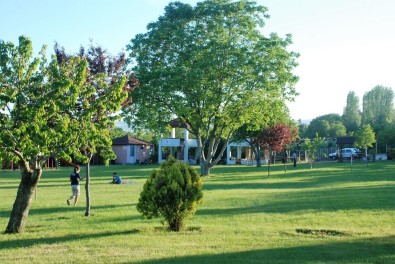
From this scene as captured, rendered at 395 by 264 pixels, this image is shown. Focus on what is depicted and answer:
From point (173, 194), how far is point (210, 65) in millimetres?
21165

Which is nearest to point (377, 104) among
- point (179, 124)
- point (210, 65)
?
point (179, 124)

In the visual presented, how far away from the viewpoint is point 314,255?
887cm

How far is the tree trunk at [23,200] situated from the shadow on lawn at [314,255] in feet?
14.0

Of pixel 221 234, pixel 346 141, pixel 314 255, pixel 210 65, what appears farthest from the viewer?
pixel 346 141

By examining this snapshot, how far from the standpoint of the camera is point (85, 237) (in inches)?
423

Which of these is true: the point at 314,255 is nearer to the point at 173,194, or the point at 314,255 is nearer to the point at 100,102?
the point at 173,194

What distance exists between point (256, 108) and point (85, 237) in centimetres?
2464

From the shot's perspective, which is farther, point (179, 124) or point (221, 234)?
point (179, 124)

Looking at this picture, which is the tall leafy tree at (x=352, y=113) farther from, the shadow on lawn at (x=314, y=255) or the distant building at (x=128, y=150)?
the shadow on lawn at (x=314, y=255)

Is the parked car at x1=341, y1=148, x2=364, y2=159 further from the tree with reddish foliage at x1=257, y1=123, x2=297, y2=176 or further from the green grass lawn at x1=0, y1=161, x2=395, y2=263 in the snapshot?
the green grass lawn at x1=0, y1=161, x2=395, y2=263

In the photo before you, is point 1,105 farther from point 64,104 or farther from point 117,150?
point 117,150

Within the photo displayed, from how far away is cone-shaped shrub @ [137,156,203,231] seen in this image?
36.4 feet

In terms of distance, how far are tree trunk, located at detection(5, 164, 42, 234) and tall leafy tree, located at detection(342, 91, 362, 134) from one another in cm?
10268

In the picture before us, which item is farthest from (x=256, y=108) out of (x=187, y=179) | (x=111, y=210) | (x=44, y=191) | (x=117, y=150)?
(x=117, y=150)
